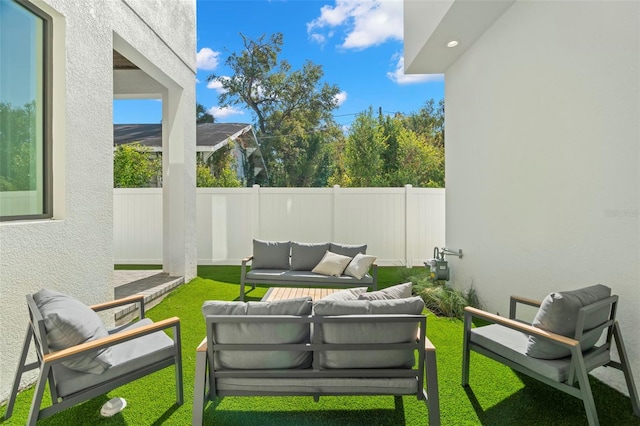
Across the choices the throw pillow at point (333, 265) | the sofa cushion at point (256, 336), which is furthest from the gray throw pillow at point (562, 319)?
the throw pillow at point (333, 265)

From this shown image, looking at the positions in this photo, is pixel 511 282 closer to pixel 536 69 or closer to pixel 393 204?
pixel 536 69

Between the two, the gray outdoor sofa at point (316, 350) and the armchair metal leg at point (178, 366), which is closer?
the gray outdoor sofa at point (316, 350)

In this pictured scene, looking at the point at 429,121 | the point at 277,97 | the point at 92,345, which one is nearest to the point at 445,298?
the point at 92,345

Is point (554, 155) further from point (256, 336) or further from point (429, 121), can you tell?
point (429, 121)

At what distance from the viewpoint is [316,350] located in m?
2.04

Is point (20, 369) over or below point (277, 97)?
below

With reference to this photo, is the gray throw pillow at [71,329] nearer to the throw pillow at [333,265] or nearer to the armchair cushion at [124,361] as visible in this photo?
the armchair cushion at [124,361]

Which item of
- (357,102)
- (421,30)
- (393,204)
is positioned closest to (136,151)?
(393,204)

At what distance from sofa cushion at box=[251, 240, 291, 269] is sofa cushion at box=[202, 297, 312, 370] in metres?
3.22

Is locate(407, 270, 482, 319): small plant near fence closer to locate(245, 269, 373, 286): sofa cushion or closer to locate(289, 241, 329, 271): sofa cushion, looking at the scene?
locate(245, 269, 373, 286): sofa cushion

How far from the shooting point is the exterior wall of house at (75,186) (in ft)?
8.42

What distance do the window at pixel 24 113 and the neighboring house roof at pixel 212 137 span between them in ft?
23.5

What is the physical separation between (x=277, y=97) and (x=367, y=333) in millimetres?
15440

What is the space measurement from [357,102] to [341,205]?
34.7 ft
